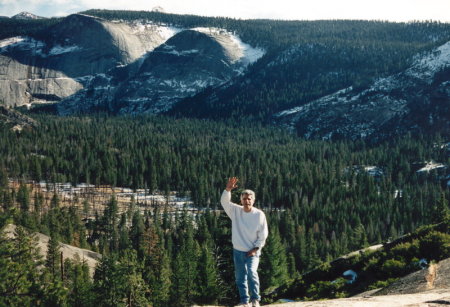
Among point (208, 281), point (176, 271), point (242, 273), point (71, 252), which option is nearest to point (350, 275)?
point (242, 273)

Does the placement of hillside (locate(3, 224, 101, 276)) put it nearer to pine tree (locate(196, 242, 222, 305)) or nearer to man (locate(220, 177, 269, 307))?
pine tree (locate(196, 242, 222, 305))

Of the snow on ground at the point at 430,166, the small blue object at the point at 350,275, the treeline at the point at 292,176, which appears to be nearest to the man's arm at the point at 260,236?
the small blue object at the point at 350,275

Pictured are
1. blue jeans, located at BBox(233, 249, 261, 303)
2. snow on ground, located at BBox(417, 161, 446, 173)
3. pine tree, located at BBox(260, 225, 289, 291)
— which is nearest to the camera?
blue jeans, located at BBox(233, 249, 261, 303)

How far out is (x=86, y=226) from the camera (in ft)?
409

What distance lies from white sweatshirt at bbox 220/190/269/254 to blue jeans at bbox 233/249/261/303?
0.96 feet

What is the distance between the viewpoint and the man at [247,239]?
47.9ft

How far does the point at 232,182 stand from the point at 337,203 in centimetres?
12023

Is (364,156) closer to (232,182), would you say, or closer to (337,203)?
(337,203)

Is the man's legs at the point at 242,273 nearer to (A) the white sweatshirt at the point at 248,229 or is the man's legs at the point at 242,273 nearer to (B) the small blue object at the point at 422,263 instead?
(A) the white sweatshirt at the point at 248,229

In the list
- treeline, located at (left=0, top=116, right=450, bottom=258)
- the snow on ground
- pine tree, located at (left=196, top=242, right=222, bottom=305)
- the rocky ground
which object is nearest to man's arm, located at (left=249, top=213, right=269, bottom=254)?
the rocky ground

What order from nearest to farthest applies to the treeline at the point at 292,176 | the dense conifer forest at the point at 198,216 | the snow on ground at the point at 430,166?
the dense conifer forest at the point at 198,216 < the treeline at the point at 292,176 < the snow on ground at the point at 430,166

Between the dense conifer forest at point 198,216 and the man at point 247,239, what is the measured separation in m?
13.5

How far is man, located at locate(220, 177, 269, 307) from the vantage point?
574 inches

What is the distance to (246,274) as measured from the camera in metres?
14.9
